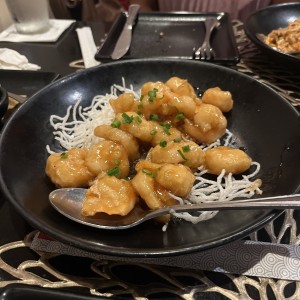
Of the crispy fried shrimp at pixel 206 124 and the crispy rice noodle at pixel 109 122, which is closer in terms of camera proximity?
the crispy rice noodle at pixel 109 122

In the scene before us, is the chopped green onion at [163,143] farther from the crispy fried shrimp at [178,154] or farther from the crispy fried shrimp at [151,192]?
the crispy fried shrimp at [151,192]

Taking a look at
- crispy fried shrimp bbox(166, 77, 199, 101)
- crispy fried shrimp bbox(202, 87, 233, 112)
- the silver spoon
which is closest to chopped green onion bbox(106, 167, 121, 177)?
the silver spoon

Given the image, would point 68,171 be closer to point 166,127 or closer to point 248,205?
point 166,127

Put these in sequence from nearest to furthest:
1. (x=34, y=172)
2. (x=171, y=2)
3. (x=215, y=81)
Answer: (x=34, y=172) → (x=215, y=81) → (x=171, y=2)

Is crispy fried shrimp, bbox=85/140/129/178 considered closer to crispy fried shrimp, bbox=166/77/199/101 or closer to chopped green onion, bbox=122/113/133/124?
chopped green onion, bbox=122/113/133/124

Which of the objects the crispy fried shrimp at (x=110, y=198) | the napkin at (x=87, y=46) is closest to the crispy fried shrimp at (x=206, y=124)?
the crispy fried shrimp at (x=110, y=198)

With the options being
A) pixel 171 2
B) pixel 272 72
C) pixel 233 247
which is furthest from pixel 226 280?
pixel 171 2

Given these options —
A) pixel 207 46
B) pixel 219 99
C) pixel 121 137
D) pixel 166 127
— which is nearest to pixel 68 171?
pixel 121 137

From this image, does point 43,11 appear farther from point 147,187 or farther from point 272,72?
point 147,187
